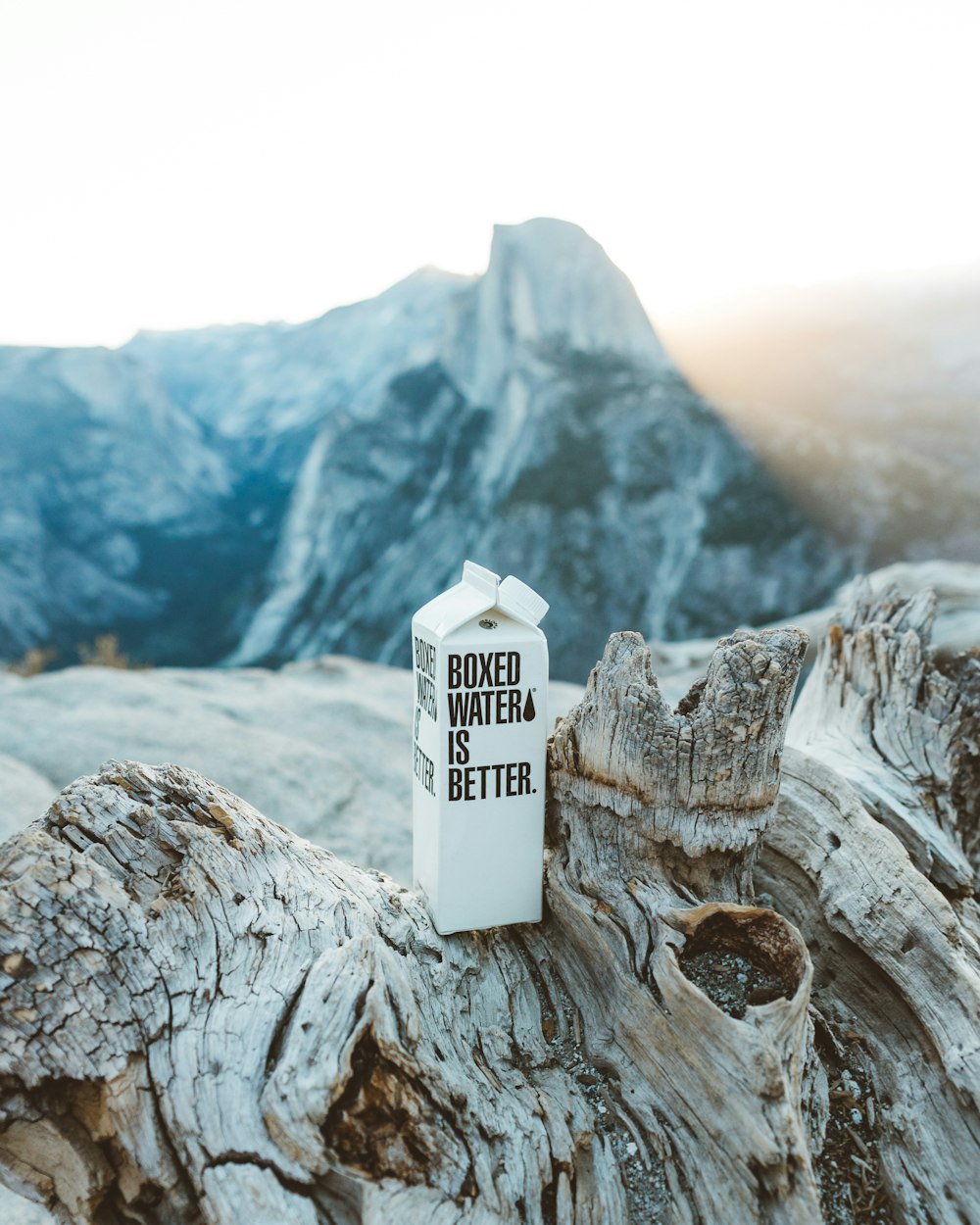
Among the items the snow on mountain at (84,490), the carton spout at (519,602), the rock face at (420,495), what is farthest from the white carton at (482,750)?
the snow on mountain at (84,490)

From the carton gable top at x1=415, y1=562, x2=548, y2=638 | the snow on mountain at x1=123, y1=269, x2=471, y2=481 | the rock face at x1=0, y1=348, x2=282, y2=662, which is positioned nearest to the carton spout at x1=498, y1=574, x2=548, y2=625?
the carton gable top at x1=415, y1=562, x2=548, y2=638

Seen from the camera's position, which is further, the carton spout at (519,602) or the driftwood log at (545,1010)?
the carton spout at (519,602)

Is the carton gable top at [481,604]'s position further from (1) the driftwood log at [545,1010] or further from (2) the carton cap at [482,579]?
(1) the driftwood log at [545,1010]

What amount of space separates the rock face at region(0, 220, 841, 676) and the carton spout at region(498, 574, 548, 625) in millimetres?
53965

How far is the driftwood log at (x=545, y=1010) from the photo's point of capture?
10.9 feet

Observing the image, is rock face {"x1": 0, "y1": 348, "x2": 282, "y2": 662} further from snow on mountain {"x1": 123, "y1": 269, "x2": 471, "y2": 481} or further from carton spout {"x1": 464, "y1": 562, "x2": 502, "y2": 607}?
carton spout {"x1": 464, "y1": 562, "x2": 502, "y2": 607}


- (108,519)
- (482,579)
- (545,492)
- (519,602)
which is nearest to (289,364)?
(108,519)

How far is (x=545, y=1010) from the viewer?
4500 millimetres

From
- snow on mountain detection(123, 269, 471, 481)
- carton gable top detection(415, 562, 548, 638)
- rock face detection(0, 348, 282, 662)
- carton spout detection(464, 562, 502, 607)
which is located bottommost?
rock face detection(0, 348, 282, 662)

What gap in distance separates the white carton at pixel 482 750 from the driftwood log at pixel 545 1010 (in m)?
0.20

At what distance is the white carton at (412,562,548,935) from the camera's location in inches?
176

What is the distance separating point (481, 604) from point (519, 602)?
246 millimetres

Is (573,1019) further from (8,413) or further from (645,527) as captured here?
(8,413)

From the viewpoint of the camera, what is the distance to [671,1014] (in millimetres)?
3799
